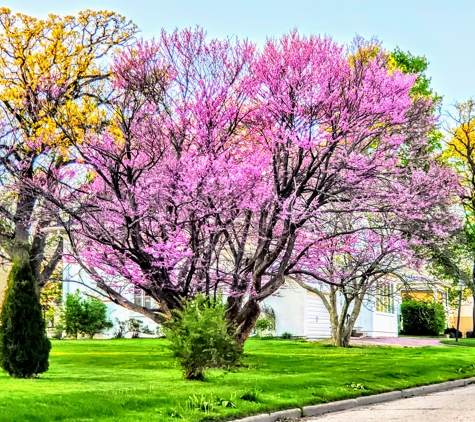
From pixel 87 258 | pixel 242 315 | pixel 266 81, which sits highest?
pixel 266 81

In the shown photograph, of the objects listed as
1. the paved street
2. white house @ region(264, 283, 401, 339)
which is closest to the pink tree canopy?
the paved street

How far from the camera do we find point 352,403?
13.3 meters

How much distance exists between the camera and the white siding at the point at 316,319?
3712 cm

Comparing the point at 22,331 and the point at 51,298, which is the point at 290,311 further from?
the point at 22,331

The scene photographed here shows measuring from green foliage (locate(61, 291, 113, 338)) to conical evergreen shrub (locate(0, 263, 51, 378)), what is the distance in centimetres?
2002

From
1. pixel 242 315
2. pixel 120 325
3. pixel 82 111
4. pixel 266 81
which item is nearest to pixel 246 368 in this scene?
pixel 242 315

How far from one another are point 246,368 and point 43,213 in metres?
6.75

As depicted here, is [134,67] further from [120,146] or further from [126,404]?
[126,404]

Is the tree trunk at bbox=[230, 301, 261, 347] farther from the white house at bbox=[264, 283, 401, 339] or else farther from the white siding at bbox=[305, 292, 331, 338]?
the white siding at bbox=[305, 292, 331, 338]

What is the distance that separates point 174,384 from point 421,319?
4112 centimetres

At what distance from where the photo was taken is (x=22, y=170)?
21.4 metres

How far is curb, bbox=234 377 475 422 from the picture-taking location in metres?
11.2

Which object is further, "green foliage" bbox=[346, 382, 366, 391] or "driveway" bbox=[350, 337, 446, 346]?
"driveway" bbox=[350, 337, 446, 346]

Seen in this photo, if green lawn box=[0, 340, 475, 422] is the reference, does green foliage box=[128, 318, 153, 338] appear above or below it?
above
